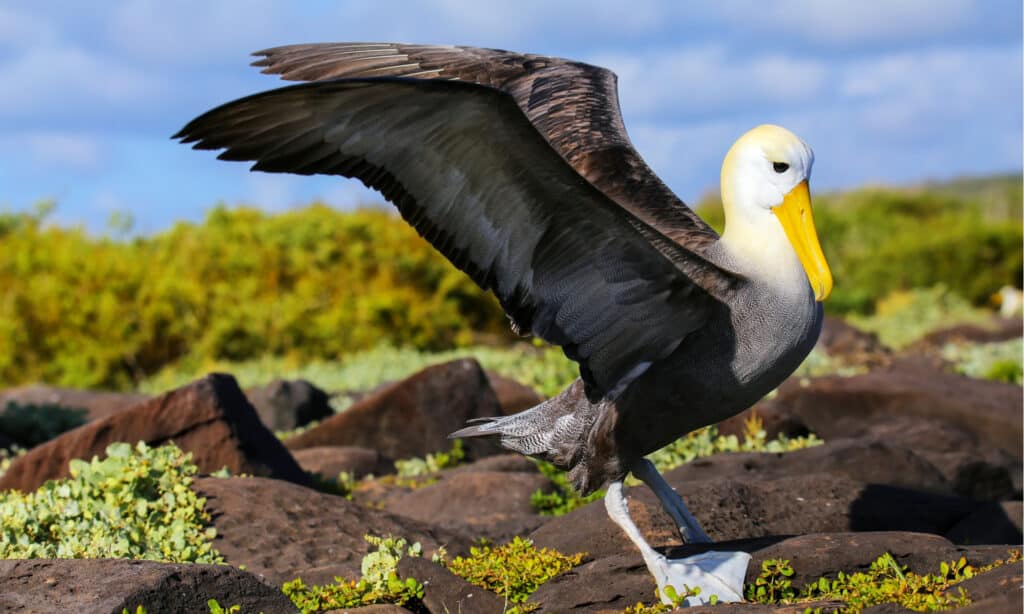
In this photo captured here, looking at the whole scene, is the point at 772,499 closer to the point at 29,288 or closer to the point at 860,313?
the point at 29,288

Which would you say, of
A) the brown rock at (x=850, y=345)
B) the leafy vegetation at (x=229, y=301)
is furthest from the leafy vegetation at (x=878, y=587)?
the leafy vegetation at (x=229, y=301)

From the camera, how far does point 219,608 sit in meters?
4.00

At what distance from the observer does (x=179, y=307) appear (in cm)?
1669

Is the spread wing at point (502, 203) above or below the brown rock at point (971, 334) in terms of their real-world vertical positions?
above

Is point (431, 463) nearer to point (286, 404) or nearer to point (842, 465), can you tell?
point (286, 404)

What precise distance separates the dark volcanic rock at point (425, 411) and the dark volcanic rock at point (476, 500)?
153 cm

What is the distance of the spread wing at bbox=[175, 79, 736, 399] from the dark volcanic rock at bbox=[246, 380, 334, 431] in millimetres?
6368

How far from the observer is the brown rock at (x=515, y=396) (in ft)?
32.0

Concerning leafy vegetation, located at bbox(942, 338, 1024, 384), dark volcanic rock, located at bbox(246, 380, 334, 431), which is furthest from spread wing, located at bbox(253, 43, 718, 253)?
leafy vegetation, located at bbox(942, 338, 1024, 384)

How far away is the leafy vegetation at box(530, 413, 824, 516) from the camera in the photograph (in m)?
7.18

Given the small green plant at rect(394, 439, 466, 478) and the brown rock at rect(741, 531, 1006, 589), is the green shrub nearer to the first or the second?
the small green plant at rect(394, 439, 466, 478)

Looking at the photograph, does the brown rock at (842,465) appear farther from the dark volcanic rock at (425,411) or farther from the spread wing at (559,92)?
the dark volcanic rock at (425,411)

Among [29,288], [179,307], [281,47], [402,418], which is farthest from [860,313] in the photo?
[281,47]

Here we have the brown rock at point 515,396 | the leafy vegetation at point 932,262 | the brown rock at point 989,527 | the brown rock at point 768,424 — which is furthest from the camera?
the leafy vegetation at point 932,262
